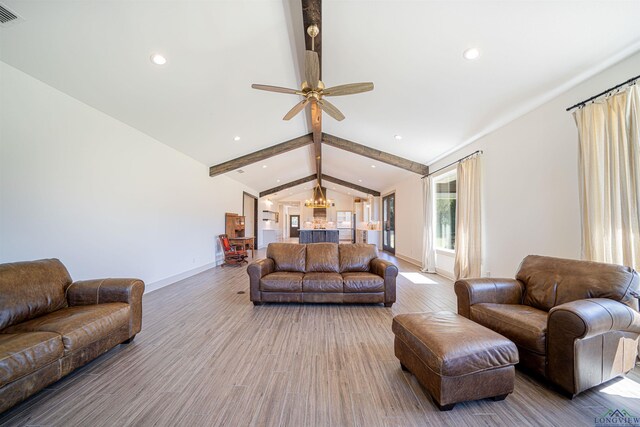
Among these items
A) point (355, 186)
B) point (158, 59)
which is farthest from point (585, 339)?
point (355, 186)

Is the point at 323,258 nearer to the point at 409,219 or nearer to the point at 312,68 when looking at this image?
the point at 312,68

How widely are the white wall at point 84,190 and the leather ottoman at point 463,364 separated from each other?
4.01 meters

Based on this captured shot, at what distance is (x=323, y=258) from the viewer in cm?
390

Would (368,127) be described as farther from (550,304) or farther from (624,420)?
(624,420)

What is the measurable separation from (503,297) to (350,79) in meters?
3.40

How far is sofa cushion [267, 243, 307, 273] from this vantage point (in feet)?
12.7

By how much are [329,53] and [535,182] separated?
3235 millimetres

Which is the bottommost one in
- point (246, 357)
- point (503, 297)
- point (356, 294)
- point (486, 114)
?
point (246, 357)

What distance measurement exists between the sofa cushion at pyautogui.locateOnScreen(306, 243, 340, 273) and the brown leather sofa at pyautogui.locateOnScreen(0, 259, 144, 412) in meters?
2.25

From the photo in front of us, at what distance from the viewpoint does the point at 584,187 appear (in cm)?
243

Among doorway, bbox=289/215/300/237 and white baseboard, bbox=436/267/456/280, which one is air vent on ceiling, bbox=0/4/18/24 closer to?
white baseboard, bbox=436/267/456/280

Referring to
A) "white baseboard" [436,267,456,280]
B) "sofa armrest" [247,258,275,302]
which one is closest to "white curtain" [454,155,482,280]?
"white baseboard" [436,267,456,280]

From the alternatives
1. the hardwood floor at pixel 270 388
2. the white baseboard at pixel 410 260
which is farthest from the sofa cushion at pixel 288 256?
the white baseboard at pixel 410 260

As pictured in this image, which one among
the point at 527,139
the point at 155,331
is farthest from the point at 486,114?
the point at 155,331
